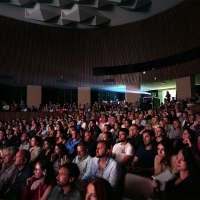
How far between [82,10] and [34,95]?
5.79m

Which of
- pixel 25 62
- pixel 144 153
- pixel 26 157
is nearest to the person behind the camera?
pixel 26 157

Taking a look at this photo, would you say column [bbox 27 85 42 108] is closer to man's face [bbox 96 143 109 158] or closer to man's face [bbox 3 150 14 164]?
man's face [bbox 3 150 14 164]

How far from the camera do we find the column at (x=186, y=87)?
1139cm

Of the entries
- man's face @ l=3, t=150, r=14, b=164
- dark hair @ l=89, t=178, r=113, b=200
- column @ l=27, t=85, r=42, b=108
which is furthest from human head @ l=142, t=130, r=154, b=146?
column @ l=27, t=85, r=42, b=108

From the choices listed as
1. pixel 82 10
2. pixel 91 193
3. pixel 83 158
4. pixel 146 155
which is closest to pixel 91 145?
pixel 83 158

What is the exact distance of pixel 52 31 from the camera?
13.0 m

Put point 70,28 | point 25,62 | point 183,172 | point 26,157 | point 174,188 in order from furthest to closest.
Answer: point 70,28 → point 25,62 → point 26,157 → point 183,172 → point 174,188

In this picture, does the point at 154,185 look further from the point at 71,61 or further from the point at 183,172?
the point at 71,61

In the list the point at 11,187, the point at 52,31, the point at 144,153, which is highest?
the point at 52,31

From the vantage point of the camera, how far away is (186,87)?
11.6 metres

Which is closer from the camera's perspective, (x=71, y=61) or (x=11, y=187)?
(x=11, y=187)

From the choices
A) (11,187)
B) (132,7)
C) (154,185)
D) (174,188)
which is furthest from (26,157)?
(132,7)

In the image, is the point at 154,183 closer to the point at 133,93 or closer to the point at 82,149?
the point at 82,149

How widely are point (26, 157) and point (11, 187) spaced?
14.1 inches
